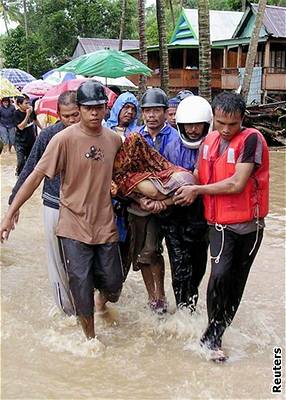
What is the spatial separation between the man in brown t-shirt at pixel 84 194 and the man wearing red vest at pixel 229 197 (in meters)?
0.55

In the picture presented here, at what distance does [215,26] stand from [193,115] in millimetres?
29666

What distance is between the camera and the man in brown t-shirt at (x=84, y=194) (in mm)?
4016

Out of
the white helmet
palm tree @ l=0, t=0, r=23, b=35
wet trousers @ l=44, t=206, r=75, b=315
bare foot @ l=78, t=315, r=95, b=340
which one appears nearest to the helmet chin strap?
the white helmet

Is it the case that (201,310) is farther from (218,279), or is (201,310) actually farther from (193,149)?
(193,149)

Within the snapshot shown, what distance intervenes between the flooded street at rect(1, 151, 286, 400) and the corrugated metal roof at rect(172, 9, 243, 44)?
27558mm

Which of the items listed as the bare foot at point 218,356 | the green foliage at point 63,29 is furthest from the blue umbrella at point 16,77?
the bare foot at point 218,356

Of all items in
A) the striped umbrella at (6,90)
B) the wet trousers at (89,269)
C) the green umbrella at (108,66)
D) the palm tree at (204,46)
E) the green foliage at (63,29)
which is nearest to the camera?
the wet trousers at (89,269)

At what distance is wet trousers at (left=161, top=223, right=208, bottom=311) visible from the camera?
4.53 m

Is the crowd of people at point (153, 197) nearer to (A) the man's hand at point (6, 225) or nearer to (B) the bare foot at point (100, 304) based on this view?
(A) the man's hand at point (6, 225)

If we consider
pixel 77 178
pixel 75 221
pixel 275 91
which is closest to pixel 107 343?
pixel 75 221

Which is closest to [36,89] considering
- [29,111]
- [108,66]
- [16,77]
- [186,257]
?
[108,66]

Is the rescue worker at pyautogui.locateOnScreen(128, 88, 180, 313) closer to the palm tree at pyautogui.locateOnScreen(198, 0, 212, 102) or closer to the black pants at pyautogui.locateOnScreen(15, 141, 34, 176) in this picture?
the black pants at pyautogui.locateOnScreen(15, 141, 34, 176)

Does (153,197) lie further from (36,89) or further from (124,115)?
(36,89)

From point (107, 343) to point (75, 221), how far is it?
3.31 ft
